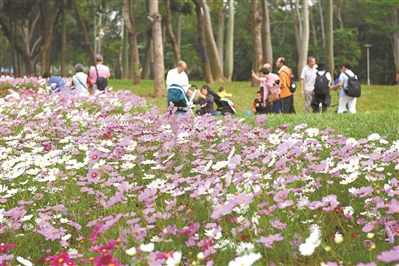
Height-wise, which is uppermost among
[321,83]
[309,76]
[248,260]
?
[309,76]

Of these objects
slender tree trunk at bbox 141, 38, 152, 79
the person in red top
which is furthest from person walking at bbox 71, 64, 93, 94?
slender tree trunk at bbox 141, 38, 152, 79

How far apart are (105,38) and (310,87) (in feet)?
119

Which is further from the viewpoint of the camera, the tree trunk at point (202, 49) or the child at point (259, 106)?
the tree trunk at point (202, 49)

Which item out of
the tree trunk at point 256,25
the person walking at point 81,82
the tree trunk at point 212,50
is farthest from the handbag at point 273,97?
the tree trunk at point 212,50

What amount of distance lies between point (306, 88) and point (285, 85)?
85 cm

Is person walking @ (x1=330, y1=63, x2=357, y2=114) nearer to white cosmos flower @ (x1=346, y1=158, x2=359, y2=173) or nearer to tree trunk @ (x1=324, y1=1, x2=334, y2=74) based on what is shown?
white cosmos flower @ (x1=346, y1=158, x2=359, y2=173)

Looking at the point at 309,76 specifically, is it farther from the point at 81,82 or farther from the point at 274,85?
the point at 81,82

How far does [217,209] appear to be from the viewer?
2938mm

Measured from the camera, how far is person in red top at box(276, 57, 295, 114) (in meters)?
11.2

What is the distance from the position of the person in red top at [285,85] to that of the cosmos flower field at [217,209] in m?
5.33

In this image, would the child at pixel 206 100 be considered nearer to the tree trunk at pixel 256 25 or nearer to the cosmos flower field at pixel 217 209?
the cosmos flower field at pixel 217 209

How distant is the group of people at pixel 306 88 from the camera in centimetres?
1127

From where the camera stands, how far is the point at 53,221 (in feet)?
13.2

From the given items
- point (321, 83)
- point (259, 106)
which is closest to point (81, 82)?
point (259, 106)
